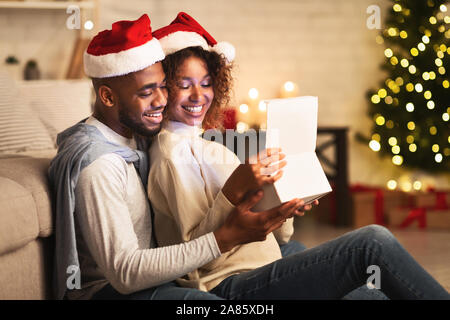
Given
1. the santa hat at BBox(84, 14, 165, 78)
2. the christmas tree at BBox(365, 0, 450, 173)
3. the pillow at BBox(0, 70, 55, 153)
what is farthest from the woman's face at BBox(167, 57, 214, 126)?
the christmas tree at BBox(365, 0, 450, 173)

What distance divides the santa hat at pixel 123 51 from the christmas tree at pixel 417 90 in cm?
286

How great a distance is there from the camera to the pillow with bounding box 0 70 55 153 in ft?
7.24

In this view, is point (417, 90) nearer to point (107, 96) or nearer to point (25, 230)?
point (107, 96)

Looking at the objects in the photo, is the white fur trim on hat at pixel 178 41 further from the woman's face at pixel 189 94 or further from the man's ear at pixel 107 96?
the man's ear at pixel 107 96

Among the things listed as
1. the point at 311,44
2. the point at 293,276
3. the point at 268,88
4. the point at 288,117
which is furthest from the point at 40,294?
the point at 311,44

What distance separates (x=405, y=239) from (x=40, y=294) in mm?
2458

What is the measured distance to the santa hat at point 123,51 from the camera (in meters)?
1.33

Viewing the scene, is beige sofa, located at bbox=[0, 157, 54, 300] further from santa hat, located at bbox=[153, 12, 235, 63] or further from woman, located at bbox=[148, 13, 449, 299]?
santa hat, located at bbox=[153, 12, 235, 63]

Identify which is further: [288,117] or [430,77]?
[430,77]

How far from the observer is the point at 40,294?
1392mm

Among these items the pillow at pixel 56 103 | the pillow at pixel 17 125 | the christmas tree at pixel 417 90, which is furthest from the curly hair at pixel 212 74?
the christmas tree at pixel 417 90

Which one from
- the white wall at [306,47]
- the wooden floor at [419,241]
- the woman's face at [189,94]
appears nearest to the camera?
the woman's face at [189,94]

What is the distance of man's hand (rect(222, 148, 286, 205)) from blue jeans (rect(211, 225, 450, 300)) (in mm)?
202

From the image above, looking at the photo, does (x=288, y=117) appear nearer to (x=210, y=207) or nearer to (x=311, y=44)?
(x=210, y=207)
